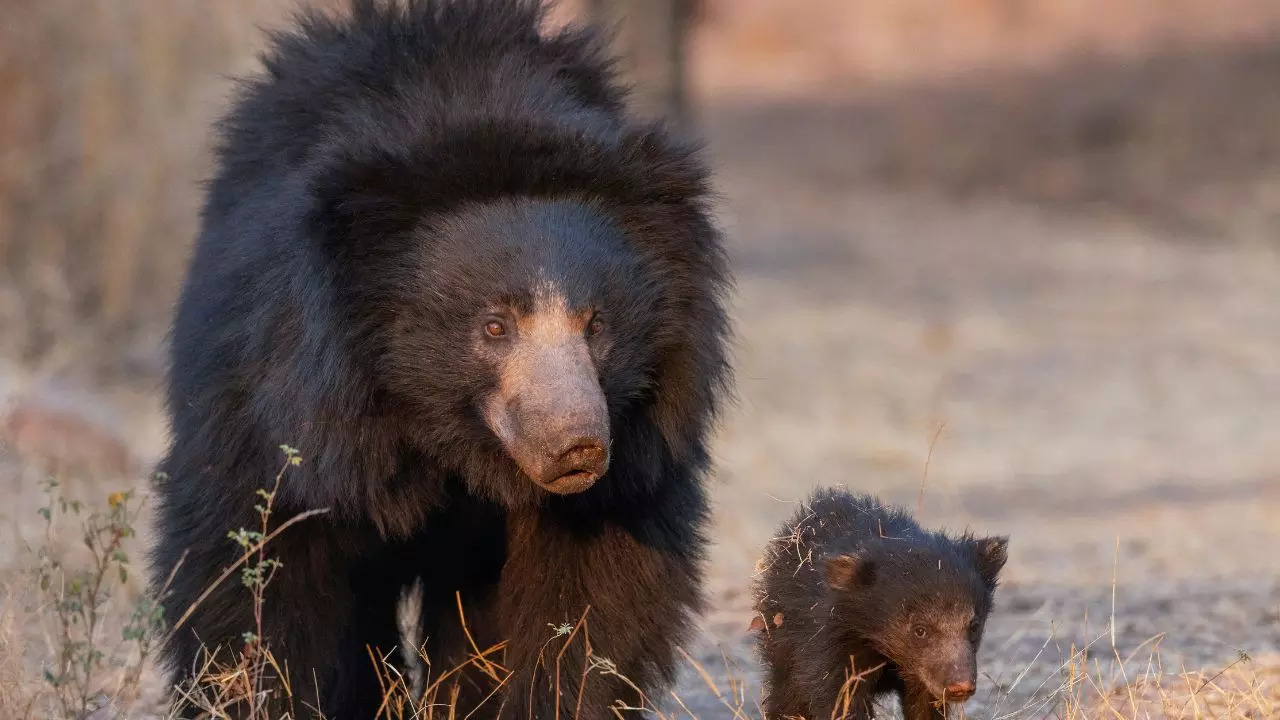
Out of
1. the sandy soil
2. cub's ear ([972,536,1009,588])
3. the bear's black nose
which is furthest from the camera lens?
the sandy soil

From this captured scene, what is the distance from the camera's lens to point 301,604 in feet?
12.5

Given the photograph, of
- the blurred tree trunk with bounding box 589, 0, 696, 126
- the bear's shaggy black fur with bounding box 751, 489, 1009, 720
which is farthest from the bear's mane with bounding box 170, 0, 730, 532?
the blurred tree trunk with bounding box 589, 0, 696, 126

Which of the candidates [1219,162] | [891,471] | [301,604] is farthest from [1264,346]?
[301,604]

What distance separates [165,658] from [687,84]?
12.3m

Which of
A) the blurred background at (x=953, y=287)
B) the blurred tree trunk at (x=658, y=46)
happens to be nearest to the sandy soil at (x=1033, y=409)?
the blurred background at (x=953, y=287)

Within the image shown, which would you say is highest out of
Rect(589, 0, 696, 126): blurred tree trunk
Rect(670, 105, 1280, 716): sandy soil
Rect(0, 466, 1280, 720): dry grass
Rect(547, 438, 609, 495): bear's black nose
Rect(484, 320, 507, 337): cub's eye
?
Rect(484, 320, 507, 337): cub's eye

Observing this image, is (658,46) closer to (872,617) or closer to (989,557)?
(989,557)

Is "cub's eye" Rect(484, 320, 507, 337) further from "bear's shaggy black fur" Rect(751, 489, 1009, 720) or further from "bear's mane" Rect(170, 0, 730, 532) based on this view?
"bear's shaggy black fur" Rect(751, 489, 1009, 720)

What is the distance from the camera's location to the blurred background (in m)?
7.41

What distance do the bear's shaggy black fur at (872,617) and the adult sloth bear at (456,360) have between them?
28 cm

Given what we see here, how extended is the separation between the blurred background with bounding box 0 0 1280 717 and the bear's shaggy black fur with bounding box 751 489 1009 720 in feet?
0.85

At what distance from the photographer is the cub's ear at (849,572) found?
12.3ft

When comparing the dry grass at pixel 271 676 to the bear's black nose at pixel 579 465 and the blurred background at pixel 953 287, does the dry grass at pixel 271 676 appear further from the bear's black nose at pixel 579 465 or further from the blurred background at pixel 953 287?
the bear's black nose at pixel 579 465

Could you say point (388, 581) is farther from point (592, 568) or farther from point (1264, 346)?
point (1264, 346)
